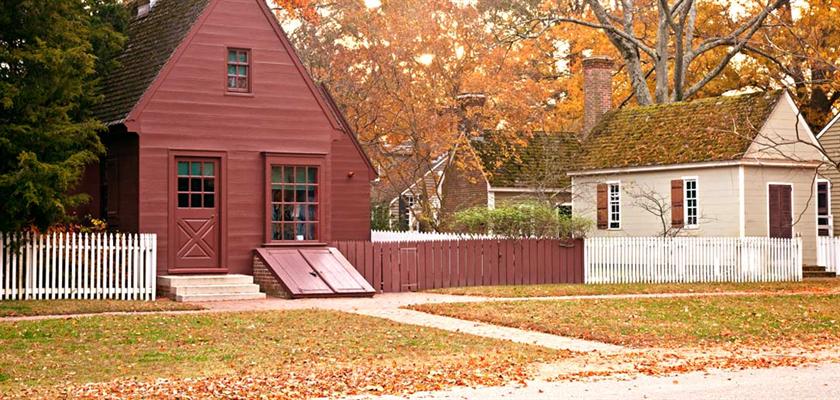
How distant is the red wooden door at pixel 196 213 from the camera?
26.6 m

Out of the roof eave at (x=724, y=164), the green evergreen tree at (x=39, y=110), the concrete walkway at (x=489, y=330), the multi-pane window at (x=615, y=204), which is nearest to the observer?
the concrete walkway at (x=489, y=330)

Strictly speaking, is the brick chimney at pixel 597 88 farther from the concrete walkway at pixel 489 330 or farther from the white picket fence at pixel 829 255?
the concrete walkway at pixel 489 330

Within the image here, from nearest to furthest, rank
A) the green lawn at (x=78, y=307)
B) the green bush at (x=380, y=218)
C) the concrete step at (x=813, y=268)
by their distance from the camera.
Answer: the green lawn at (x=78, y=307)
the concrete step at (x=813, y=268)
the green bush at (x=380, y=218)

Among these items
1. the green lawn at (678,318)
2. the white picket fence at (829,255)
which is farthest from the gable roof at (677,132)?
the green lawn at (678,318)

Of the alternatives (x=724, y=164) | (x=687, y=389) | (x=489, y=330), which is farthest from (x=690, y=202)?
(x=687, y=389)

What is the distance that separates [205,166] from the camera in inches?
1072

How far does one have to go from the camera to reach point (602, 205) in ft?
130

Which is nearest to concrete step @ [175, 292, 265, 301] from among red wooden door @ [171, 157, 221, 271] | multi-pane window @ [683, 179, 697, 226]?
red wooden door @ [171, 157, 221, 271]

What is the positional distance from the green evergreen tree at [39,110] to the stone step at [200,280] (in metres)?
2.57

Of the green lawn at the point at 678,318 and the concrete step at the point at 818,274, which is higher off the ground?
the concrete step at the point at 818,274

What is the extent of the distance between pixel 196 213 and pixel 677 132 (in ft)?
56.2

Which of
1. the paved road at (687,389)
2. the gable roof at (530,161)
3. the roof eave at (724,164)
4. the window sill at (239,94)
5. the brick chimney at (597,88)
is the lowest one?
the paved road at (687,389)

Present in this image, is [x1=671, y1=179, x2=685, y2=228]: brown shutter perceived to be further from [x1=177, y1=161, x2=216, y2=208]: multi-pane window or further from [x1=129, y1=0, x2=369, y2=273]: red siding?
[x1=177, y1=161, x2=216, y2=208]: multi-pane window

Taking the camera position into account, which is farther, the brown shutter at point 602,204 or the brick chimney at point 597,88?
the brick chimney at point 597,88
